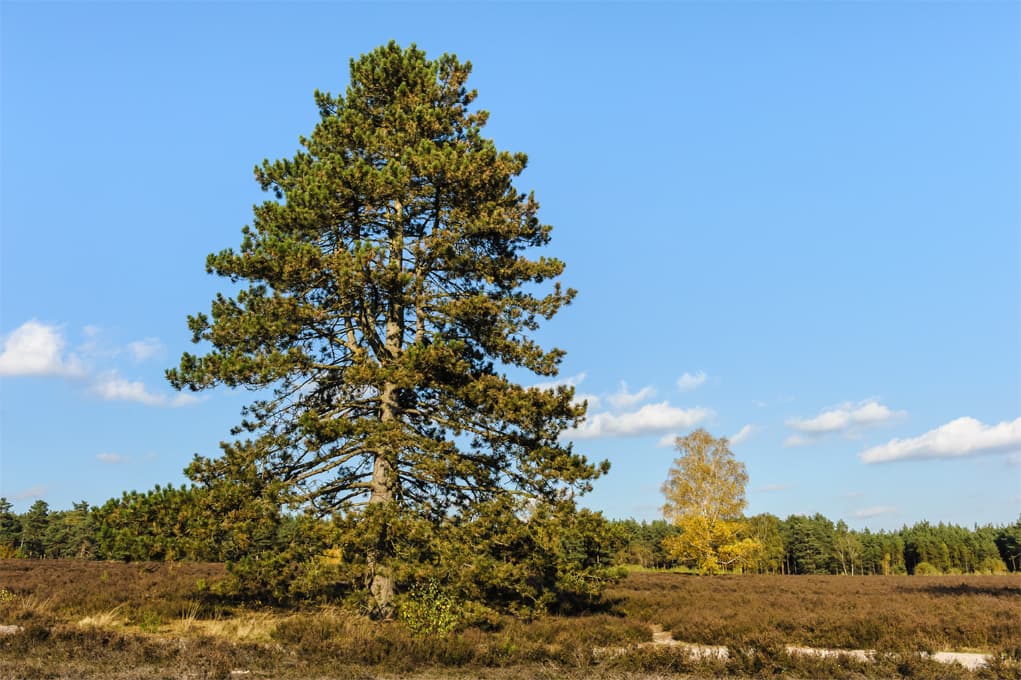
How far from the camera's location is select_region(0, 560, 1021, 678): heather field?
32.3ft

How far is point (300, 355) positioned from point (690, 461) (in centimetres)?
3495

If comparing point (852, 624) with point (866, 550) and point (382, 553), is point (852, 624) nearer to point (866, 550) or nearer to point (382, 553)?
point (382, 553)

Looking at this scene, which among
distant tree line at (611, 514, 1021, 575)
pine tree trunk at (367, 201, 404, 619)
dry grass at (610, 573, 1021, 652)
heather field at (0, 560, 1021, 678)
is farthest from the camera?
distant tree line at (611, 514, 1021, 575)

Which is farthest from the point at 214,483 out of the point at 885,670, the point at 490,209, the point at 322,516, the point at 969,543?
the point at 969,543

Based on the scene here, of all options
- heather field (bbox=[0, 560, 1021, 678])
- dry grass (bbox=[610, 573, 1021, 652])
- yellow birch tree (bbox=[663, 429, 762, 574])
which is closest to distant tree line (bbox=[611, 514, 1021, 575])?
yellow birch tree (bbox=[663, 429, 762, 574])

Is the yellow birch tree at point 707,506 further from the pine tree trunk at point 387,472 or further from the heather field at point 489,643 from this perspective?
the pine tree trunk at point 387,472

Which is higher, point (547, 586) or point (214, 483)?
point (214, 483)

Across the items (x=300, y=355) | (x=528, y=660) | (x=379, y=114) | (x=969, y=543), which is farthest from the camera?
(x=969, y=543)

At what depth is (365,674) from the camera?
9578 millimetres

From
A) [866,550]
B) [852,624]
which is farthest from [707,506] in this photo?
[866,550]

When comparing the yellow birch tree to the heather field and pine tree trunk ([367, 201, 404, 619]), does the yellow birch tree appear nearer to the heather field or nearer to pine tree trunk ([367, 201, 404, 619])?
the heather field

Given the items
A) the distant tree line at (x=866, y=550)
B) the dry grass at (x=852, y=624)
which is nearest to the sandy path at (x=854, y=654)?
the dry grass at (x=852, y=624)

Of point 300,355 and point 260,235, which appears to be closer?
point 300,355

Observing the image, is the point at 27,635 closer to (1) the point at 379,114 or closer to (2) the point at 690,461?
(1) the point at 379,114
